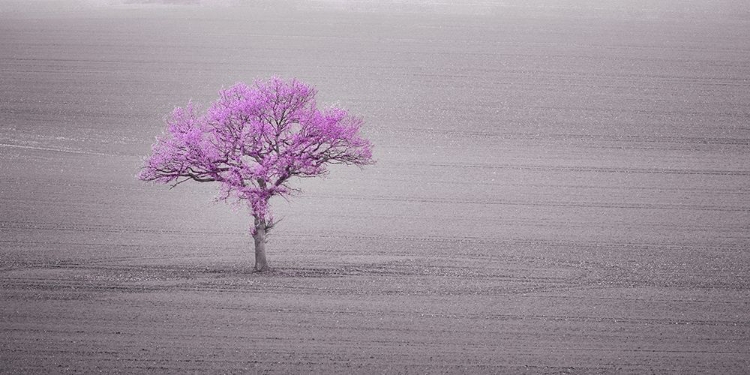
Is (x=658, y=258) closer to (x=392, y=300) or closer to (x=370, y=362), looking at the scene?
(x=392, y=300)

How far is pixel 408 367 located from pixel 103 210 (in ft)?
52.4

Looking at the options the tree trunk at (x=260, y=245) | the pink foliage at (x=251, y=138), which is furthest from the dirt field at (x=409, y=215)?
the pink foliage at (x=251, y=138)

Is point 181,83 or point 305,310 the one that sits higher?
point 181,83

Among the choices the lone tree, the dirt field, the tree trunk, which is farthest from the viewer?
the tree trunk

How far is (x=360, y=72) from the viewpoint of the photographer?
4791 cm

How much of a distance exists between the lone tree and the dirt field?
10.8ft

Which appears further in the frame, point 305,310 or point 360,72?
point 360,72

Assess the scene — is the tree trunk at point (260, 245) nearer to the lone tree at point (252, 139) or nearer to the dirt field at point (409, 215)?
the dirt field at point (409, 215)

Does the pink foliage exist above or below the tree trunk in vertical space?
above

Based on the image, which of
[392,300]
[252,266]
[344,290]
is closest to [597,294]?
[392,300]

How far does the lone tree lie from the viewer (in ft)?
67.5

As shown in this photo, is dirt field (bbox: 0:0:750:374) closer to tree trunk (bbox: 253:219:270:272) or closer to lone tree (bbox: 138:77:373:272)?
tree trunk (bbox: 253:219:270:272)

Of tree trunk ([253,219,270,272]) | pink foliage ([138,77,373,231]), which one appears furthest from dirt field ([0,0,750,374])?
pink foliage ([138,77,373,231])

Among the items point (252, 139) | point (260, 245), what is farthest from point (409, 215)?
point (252, 139)
